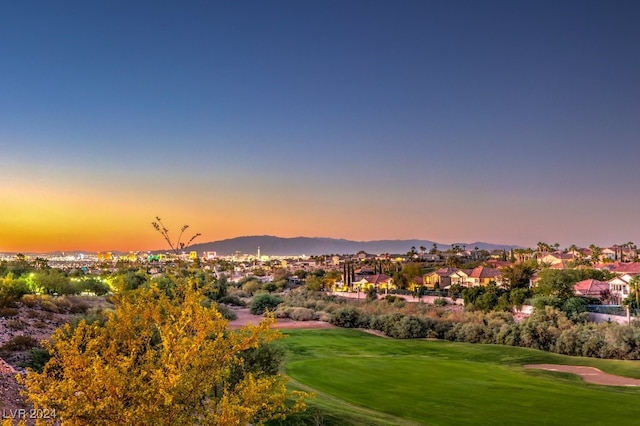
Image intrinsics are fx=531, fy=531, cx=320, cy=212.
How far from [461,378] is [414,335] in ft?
77.6

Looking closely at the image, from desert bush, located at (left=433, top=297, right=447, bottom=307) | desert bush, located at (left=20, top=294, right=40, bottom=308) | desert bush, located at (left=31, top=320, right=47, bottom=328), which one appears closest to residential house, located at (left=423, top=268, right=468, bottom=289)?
desert bush, located at (left=433, top=297, right=447, bottom=307)

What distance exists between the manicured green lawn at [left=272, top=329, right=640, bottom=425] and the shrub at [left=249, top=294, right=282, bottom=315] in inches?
1067

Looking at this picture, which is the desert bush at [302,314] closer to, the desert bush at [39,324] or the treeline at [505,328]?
the treeline at [505,328]

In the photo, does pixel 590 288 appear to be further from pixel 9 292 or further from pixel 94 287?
pixel 9 292

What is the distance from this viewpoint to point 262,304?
7444cm

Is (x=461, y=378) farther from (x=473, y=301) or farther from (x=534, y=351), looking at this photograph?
(x=473, y=301)

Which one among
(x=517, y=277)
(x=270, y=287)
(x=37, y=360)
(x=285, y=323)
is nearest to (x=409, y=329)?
(x=285, y=323)

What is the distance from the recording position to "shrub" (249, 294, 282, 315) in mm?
72250

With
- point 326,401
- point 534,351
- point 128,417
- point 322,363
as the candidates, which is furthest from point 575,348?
point 128,417

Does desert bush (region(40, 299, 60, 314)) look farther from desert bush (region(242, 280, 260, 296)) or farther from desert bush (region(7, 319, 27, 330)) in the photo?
desert bush (region(242, 280, 260, 296))

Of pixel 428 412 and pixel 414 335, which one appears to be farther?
pixel 414 335

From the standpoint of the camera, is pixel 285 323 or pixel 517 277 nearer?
pixel 285 323

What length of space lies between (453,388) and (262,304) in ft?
160

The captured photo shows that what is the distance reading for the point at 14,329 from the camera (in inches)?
1081
